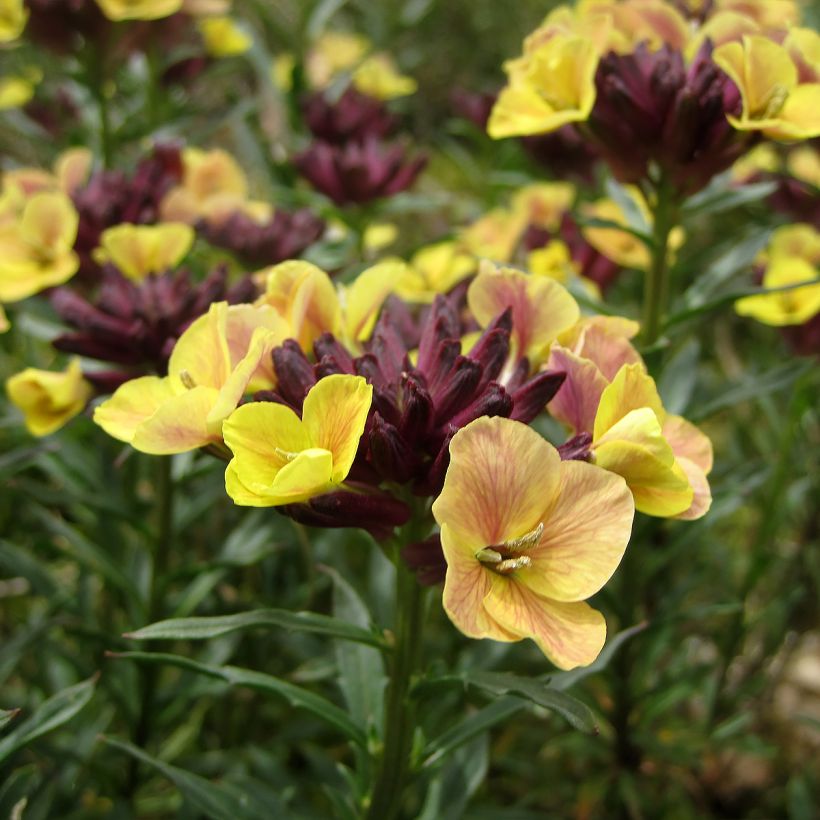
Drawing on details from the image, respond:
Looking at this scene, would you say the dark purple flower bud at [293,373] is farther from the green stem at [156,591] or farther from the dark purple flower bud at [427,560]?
the green stem at [156,591]

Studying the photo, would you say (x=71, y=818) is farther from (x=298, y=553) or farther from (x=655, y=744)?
(x=655, y=744)

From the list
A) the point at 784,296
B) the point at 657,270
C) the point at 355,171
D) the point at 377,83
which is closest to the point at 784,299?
the point at 784,296

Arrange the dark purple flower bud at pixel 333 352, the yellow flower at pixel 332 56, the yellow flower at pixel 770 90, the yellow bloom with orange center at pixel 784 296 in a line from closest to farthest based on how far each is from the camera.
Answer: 1. the dark purple flower bud at pixel 333 352
2. the yellow flower at pixel 770 90
3. the yellow bloom with orange center at pixel 784 296
4. the yellow flower at pixel 332 56

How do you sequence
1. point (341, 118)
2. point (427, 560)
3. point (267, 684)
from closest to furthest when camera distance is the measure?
1. point (427, 560)
2. point (267, 684)
3. point (341, 118)

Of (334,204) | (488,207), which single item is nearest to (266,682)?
(334,204)

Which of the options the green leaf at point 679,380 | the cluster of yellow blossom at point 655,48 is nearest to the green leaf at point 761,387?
the green leaf at point 679,380

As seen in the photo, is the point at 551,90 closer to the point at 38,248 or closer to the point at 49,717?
the point at 38,248

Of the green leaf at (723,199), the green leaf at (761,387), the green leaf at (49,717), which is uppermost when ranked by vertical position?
the green leaf at (723,199)
